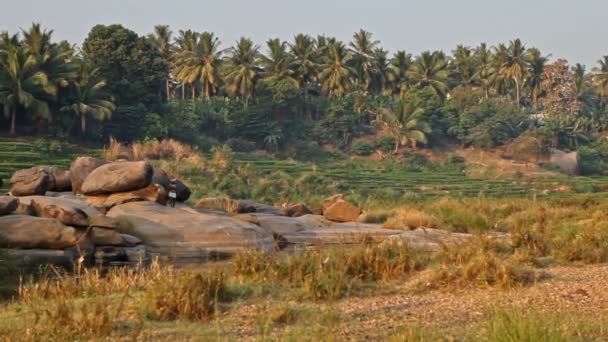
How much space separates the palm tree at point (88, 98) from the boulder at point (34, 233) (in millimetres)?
28261

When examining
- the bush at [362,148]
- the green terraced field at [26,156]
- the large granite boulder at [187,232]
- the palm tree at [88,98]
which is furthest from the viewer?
the bush at [362,148]

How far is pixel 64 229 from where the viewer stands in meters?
17.3

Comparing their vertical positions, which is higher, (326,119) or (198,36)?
(198,36)

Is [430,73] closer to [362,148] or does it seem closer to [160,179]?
[362,148]

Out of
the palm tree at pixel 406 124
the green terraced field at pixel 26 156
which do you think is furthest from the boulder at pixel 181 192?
the palm tree at pixel 406 124

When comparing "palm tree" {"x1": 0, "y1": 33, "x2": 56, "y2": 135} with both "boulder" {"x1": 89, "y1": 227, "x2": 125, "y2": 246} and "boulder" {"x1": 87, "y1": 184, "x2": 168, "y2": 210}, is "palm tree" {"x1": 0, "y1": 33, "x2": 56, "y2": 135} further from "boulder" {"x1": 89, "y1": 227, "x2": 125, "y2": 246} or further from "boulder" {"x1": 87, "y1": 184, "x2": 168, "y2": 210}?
"boulder" {"x1": 89, "y1": 227, "x2": 125, "y2": 246}

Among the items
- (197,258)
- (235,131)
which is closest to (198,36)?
(235,131)

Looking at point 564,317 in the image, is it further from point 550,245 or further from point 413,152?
point 413,152

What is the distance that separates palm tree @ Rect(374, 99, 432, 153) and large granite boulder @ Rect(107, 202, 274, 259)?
143 feet

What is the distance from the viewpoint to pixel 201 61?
6462 centimetres

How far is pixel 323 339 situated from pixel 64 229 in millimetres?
12500

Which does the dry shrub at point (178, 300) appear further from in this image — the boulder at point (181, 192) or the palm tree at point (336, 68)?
the palm tree at point (336, 68)

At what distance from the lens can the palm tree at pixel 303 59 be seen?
67.2m

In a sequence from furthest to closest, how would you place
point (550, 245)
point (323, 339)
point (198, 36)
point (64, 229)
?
point (198, 36) < point (64, 229) < point (550, 245) < point (323, 339)
